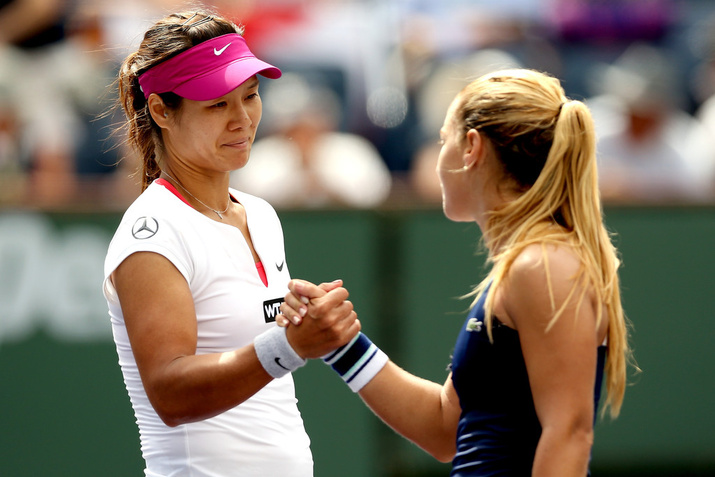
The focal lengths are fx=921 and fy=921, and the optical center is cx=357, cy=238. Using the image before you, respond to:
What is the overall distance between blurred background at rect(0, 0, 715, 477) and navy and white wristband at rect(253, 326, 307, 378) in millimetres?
2148

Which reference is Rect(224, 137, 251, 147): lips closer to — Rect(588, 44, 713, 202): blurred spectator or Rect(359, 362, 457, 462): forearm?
Rect(359, 362, 457, 462): forearm

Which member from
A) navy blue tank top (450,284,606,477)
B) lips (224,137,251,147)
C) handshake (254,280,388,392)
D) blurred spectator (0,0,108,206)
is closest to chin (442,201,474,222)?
navy blue tank top (450,284,606,477)

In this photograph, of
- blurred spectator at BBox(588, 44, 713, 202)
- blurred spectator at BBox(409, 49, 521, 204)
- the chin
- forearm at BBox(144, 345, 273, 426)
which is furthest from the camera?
blurred spectator at BBox(588, 44, 713, 202)

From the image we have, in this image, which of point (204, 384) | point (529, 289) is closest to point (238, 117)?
point (204, 384)

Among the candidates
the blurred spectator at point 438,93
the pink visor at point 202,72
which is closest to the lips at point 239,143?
the pink visor at point 202,72

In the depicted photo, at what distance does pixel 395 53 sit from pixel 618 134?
5.14 feet

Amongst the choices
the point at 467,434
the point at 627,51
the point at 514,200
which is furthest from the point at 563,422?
the point at 627,51

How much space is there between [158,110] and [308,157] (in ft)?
10.7

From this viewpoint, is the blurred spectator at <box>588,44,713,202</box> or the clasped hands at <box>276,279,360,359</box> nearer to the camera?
the clasped hands at <box>276,279,360,359</box>

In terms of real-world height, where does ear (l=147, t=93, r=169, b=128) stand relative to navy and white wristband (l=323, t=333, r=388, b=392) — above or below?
above

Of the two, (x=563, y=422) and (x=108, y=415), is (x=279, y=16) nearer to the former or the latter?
(x=108, y=415)

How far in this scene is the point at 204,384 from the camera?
189 cm

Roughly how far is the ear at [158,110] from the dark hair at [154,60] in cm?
1

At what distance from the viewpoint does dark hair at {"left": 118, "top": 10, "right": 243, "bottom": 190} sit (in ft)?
7.03
